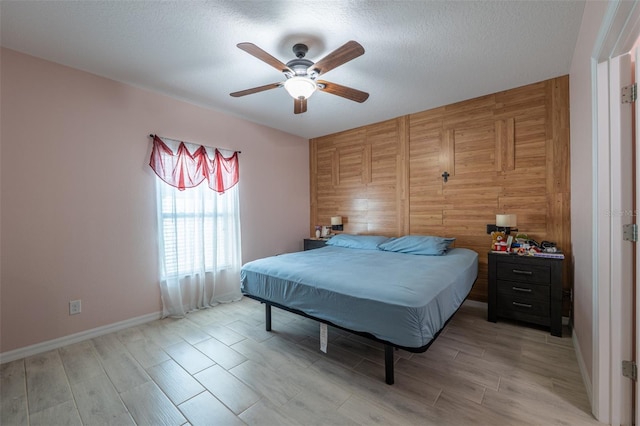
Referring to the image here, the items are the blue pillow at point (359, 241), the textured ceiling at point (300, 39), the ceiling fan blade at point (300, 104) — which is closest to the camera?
the textured ceiling at point (300, 39)

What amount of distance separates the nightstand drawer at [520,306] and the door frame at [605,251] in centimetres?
118

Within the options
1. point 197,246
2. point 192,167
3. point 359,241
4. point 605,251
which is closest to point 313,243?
point 359,241

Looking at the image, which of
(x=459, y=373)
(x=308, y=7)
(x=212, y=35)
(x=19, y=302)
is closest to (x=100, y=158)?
(x=19, y=302)

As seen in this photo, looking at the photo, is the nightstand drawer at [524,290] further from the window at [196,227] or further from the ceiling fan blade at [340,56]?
the window at [196,227]

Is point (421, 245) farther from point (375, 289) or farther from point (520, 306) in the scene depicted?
point (375, 289)

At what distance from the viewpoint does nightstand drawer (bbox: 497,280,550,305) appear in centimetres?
265

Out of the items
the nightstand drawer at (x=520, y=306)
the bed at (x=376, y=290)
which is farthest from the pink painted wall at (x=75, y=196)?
the nightstand drawer at (x=520, y=306)

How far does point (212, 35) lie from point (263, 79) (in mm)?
756

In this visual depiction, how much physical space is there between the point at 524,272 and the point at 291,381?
2572 mm

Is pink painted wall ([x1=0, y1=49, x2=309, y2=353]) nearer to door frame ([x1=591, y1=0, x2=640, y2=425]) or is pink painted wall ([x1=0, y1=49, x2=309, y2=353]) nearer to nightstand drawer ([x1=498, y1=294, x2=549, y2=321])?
door frame ([x1=591, y1=0, x2=640, y2=425])

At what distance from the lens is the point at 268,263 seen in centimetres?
277

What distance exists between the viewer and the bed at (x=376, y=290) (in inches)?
67.5

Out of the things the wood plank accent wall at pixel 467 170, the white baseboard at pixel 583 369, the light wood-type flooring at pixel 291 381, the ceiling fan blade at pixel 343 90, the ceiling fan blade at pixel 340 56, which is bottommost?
the light wood-type flooring at pixel 291 381

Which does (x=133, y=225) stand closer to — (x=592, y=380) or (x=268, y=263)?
(x=268, y=263)
